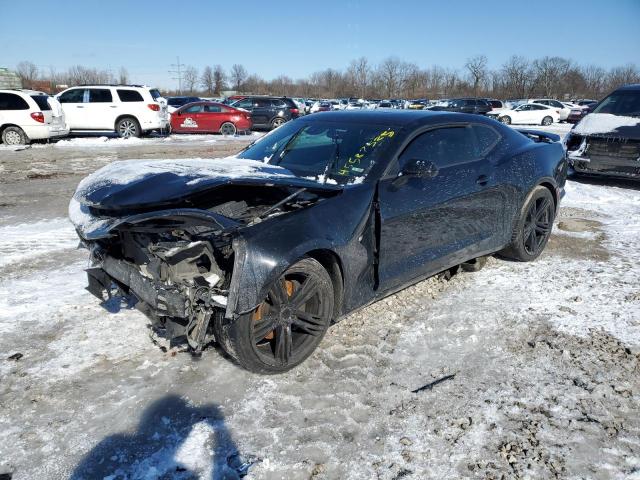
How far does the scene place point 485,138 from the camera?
4602 mm

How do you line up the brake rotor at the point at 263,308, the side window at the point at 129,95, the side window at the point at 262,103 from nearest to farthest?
1. the brake rotor at the point at 263,308
2. the side window at the point at 129,95
3. the side window at the point at 262,103

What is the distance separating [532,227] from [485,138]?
1204 millimetres

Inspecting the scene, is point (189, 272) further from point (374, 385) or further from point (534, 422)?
point (534, 422)

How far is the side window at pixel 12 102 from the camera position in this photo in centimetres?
1459

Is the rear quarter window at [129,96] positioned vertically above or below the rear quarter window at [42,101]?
above

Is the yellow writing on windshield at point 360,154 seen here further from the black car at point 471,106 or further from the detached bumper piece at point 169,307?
the black car at point 471,106

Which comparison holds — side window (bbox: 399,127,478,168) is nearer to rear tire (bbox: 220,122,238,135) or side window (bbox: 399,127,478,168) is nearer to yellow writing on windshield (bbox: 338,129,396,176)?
yellow writing on windshield (bbox: 338,129,396,176)

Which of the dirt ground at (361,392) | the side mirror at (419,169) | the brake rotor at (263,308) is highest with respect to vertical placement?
the side mirror at (419,169)

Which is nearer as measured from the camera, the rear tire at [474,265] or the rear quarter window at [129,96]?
the rear tire at [474,265]

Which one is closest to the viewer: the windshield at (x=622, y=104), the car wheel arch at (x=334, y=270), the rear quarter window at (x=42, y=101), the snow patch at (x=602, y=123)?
the car wheel arch at (x=334, y=270)

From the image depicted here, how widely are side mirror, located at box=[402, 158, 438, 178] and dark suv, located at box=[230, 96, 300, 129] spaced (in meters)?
20.0

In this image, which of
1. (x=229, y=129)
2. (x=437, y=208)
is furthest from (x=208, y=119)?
(x=437, y=208)

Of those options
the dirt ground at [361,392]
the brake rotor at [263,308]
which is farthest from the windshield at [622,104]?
the brake rotor at [263,308]

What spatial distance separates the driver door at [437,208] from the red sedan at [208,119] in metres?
17.8
